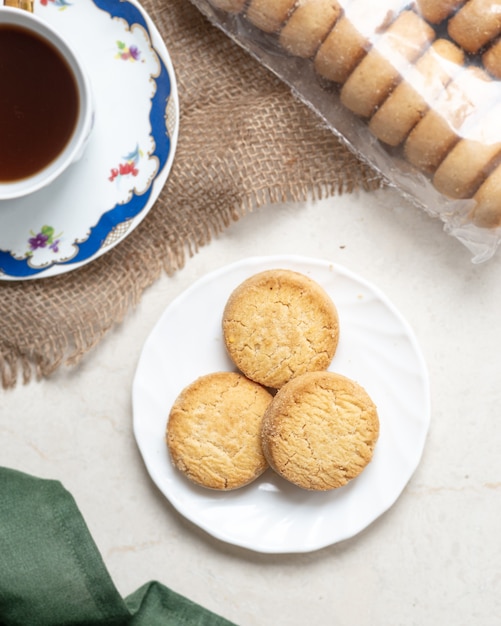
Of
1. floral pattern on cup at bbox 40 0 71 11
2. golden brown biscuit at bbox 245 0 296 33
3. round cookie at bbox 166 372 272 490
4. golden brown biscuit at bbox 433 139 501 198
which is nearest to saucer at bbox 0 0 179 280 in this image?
floral pattern on cup at bbox 40 0 71 11

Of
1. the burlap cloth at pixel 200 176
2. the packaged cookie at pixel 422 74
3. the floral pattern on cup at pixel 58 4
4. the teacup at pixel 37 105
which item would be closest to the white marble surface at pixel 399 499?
the burlap cloth at pixel 200 176

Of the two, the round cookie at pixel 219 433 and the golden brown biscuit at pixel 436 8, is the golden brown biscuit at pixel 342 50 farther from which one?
the round cookie at pixel 219 433

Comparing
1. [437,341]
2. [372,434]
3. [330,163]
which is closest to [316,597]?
[372,434]

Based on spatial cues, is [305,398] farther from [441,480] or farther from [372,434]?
[441,480]

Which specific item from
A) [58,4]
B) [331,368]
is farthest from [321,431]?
[58,4]

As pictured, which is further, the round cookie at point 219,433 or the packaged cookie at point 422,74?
the round cookie at point 219,433

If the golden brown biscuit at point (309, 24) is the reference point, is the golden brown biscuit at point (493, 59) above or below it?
above
